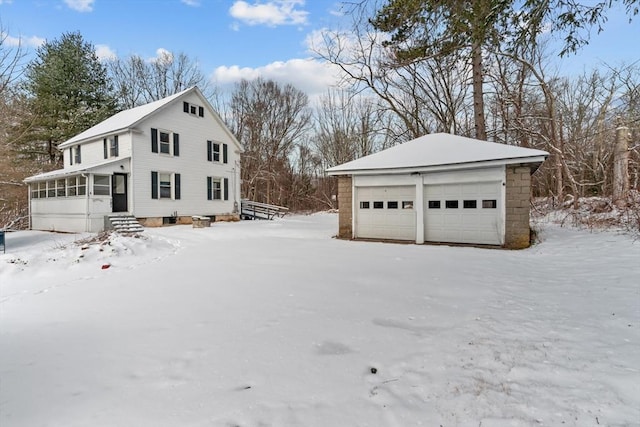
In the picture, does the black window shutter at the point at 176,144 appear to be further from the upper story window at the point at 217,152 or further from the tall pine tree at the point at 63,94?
the tall pine tree at the point at 63,94

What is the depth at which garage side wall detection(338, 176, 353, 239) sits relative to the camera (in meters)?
11.6

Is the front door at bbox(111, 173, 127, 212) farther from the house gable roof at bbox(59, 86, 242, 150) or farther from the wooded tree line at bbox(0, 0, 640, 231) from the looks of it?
the wooded tree line at bbox(0, 0, 640, 231)

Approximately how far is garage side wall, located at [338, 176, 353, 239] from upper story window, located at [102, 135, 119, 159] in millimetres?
11805

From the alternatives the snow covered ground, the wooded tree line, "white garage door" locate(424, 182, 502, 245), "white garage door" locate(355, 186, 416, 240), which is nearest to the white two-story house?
the wooded tree line

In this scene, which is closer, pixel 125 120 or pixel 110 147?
pixel 110 147

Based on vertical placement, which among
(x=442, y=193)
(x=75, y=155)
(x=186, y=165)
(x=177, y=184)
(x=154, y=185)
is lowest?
(x=442, y=193)

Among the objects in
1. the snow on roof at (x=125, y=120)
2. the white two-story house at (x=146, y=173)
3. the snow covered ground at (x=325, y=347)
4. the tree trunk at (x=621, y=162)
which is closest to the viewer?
the snow covered ground at (x=325, y=347)

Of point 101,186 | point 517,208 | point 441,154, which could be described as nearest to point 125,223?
point 101,186

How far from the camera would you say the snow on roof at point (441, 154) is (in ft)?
29.3

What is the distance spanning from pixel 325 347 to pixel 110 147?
17660 millimetres

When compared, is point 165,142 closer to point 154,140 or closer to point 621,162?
point 154,140

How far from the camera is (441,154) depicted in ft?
33.4

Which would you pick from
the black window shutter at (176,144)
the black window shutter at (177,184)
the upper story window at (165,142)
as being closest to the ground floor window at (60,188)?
the upper story window at (165,142)

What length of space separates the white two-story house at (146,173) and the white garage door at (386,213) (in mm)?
10571
